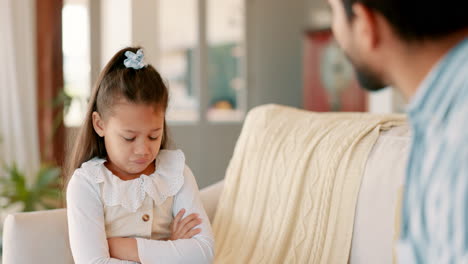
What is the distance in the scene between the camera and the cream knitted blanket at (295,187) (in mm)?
1697

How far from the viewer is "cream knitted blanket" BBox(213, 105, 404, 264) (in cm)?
170

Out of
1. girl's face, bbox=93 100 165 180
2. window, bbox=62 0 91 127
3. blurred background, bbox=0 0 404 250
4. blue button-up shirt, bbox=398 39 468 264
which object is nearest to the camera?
blue button-up shirt, bbox=398 39 468 264

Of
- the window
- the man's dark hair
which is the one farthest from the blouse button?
the window

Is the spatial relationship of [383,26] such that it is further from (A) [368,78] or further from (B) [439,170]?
(B) [439,170]

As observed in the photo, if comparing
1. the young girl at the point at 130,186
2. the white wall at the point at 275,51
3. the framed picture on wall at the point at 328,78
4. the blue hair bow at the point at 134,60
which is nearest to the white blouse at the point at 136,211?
the young girl at the point at 130,186

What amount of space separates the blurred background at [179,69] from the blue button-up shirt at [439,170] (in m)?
2.69

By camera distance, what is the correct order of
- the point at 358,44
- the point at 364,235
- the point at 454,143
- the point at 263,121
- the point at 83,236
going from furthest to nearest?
1. the point at 263,121
2. the point at 364,235
3. the point at 83,236
4. the point at 358,44
5. the point at 454,143

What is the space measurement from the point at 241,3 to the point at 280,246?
14.1ft

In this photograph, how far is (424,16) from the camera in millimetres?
780

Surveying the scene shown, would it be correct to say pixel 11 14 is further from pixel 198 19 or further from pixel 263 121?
pixel 263 121

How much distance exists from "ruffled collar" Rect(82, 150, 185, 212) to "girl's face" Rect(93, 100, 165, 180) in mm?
47

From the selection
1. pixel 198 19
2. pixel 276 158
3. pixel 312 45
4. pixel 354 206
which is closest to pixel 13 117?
pixel 198 19

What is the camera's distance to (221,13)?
5.48 meters

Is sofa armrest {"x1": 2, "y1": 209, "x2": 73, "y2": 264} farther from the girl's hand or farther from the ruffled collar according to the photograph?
the girl's hand
